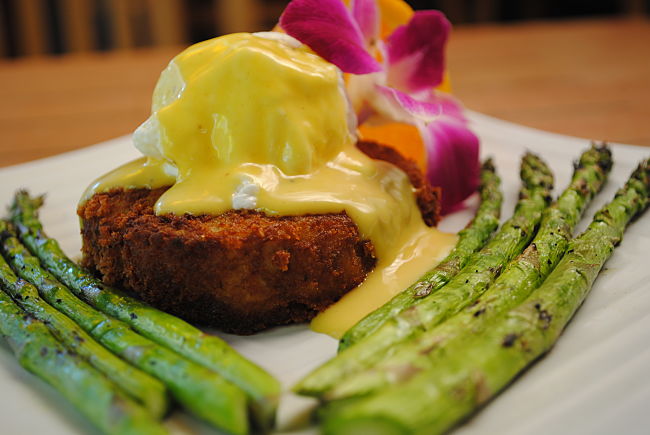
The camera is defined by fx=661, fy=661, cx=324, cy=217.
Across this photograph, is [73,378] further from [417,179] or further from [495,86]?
[495,86]

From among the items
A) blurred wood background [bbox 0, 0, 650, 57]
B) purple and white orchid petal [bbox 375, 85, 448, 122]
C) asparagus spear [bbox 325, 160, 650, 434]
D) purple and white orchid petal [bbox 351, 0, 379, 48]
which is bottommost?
blurred wood background [bbox 0, 0, 650, 57]

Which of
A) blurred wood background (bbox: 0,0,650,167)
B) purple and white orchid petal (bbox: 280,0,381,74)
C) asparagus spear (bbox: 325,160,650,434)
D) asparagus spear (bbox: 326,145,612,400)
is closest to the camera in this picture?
asparagus spear (bbox: 325,160,650,434)

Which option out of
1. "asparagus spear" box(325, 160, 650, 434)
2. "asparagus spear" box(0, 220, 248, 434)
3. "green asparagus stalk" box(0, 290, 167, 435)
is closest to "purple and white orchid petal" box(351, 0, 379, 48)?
"asparagus spear" box(325, 160, 650, 434)

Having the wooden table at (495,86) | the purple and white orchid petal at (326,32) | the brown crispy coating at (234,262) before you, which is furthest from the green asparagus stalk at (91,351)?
the wooden table at (495,86)

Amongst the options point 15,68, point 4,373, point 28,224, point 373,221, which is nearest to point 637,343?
point 373,221

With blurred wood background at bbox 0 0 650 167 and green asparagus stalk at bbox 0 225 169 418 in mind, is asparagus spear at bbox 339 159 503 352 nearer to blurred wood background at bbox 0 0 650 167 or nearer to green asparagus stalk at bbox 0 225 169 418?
green asparagus stalk at bbox 0 225 169 418
